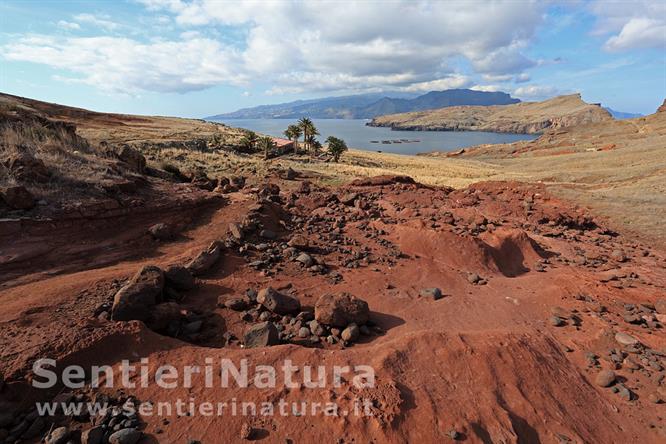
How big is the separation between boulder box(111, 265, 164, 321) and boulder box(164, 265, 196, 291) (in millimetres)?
525

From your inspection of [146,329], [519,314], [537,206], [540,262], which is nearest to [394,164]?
[537,206]

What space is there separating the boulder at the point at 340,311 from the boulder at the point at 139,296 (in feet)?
9.44

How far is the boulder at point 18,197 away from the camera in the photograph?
27.5 feet

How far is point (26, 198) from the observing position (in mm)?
8648

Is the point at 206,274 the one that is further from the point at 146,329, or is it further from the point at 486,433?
the point at 486,433

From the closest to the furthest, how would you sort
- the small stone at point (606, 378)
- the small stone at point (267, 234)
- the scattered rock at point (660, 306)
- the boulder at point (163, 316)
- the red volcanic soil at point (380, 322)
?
the red volcanic soil at point (380, 322) < the boulder at point (163, 316) < the small stone at point (606, 378) < the scattered rock at point (660, 306) < the small stone at point (267, 234)

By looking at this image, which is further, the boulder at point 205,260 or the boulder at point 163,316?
the boulder at point 205,260

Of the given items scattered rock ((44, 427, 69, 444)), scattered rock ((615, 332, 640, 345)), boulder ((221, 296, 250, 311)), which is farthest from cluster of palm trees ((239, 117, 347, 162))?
scattered rock ((44, 427, 69, 444))

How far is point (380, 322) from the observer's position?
Result: 6.96 metres

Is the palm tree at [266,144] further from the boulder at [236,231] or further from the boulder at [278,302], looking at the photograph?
the boulder at [278,302]

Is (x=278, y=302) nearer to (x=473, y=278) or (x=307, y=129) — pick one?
(x=473, y=278)

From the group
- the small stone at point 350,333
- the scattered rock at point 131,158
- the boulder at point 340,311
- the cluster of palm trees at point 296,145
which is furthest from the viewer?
the cluster of palm trees at point 296,145

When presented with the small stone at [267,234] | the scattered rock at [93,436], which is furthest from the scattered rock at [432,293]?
the scattered rock at [93,436]

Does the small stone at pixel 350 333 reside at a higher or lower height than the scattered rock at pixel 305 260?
lower
